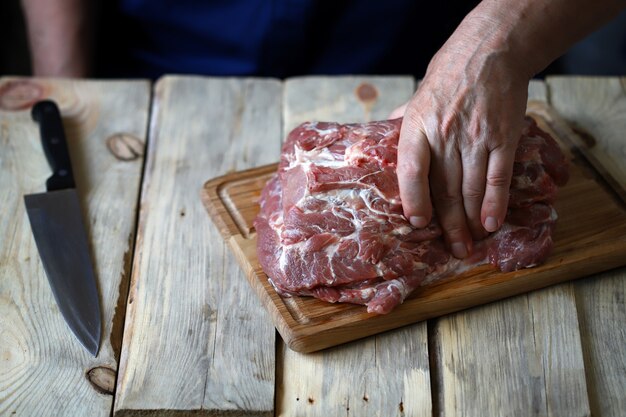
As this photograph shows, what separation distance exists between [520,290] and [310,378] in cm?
72

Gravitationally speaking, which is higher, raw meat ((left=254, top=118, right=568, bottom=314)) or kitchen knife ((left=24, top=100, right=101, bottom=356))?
raw meat ((left=254, top=118, right=568, bottom=314))

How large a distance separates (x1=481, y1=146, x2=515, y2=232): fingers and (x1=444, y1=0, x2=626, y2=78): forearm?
0.95ft

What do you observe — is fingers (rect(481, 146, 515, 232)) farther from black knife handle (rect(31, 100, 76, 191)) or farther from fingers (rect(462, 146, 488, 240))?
black knife handle (rect(31, 100, 76, 191))

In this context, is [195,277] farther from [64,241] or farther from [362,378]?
[362,378]

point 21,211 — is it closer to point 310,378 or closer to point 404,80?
point 310,378

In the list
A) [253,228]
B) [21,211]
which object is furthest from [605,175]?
[21,211]

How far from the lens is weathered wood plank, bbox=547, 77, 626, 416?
7.77 ft

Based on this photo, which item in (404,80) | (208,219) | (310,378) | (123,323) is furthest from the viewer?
(404,80)

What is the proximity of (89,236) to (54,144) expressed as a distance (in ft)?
1.49

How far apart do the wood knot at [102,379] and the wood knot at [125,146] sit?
98 cm

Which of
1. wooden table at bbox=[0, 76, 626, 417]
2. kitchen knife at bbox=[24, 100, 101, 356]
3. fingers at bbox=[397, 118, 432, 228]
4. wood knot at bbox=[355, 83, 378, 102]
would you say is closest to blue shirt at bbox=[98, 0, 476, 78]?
wood knot at bbox=[355, 83, 378, 102]

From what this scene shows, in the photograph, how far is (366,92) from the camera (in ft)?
11.2

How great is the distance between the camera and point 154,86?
11.4 ft

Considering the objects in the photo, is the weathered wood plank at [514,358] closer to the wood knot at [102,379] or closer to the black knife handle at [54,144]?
the wood knot at [102,379]
